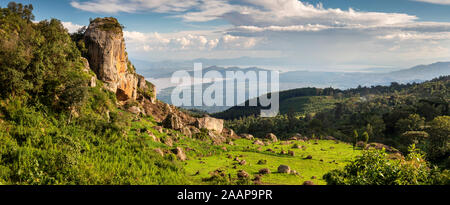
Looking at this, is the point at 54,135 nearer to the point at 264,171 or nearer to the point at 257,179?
the point at 257,179

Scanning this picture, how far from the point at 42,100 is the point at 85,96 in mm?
4474

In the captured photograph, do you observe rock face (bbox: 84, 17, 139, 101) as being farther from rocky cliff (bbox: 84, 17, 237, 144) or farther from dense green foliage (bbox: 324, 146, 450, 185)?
dense green foliage (bbox: 324, 146, 450, 185)

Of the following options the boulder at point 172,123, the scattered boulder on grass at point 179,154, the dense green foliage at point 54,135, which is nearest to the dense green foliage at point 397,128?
the boulder at point 172,123

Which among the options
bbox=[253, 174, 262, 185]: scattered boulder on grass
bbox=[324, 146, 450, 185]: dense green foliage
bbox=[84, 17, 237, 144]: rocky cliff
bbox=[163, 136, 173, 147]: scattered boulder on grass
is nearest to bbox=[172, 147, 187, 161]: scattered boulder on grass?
bbox=[163, 136, 173, 147]: scattered boulder on grass

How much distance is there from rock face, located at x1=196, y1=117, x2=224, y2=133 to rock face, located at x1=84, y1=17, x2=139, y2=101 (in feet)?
77.2

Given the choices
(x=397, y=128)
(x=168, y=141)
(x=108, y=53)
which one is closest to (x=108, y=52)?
(x=108, y=53)

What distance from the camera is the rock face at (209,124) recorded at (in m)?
76.1

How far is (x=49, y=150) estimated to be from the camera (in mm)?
20625

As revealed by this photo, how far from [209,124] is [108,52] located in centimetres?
3653

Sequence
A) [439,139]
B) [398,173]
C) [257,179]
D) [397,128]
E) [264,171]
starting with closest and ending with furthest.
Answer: [398,173], [257,179], [264,171], [439,139], [397,128]

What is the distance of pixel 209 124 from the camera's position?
260 feet

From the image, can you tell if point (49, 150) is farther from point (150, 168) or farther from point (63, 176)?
point (150, 168)

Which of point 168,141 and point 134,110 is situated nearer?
point 168,141
